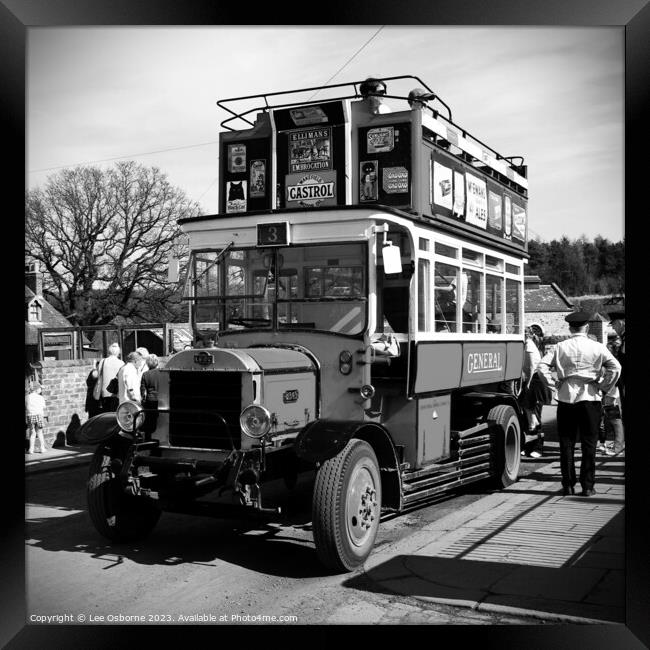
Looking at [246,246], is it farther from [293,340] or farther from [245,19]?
[245,19]

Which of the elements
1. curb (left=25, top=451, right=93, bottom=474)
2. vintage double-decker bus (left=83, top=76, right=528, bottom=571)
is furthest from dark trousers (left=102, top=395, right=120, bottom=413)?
vintage double-decker bus (left=83, top=76, right=528, bottom=571)

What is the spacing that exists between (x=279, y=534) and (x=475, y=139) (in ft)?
15.6

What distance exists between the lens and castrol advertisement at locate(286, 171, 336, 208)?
721cm

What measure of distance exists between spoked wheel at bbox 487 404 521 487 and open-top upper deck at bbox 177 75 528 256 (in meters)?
2.20

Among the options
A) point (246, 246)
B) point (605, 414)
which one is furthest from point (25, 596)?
point (605, 414)

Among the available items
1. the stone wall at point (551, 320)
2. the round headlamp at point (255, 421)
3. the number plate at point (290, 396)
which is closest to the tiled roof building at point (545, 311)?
the stone wall at point (551, 320)

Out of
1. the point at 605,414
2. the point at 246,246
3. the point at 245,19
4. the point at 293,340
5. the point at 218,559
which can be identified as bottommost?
the point at 218,559

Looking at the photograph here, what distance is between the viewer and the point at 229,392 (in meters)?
5.85

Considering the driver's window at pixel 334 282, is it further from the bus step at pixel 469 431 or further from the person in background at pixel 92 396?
the person in background at pixel 92 396

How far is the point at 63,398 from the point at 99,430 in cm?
648

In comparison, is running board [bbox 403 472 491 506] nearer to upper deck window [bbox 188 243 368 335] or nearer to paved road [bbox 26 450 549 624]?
paved road [bbox 26 450 549 624]

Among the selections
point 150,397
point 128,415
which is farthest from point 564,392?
point 128,415

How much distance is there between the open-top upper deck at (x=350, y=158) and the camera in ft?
23.0

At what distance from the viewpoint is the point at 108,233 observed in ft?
48.5
